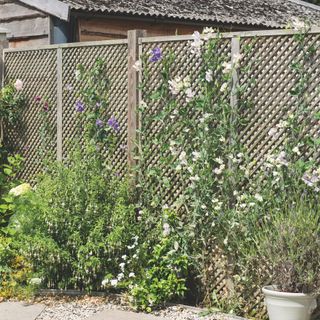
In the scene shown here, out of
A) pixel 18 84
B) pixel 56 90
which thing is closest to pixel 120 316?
pixel 56 90

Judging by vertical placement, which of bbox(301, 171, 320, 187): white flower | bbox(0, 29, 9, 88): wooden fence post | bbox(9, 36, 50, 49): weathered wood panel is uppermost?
bbox(9, 36, 50, 49): weathered wood panel

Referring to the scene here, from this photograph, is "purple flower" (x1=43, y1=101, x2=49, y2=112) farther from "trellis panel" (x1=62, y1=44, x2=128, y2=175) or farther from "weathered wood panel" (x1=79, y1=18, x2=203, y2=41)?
"weathered wood panel" (x1=79, y1=18, x2=203, y2=41)

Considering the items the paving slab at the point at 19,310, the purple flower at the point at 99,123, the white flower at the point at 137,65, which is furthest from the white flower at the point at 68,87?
the paving slab at the point at 19,310

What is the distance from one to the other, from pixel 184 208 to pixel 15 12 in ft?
19.2

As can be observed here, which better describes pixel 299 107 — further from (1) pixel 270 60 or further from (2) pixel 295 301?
(2) pixel 295 301

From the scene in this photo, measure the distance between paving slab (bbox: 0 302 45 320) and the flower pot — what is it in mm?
1898

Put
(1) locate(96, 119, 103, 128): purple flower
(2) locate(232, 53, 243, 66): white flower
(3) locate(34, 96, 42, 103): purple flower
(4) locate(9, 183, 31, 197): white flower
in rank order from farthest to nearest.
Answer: (3) locate(34, 96, 42, 103): purple flower → (4) locate(9, 183, 31, 197): white flower → (1) locate(96, 119, 103, 128): purple flower → (2) locate(232, 53, 243, 66): white flower

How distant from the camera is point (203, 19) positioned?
38.2ft

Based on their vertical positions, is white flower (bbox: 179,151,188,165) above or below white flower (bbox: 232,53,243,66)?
below

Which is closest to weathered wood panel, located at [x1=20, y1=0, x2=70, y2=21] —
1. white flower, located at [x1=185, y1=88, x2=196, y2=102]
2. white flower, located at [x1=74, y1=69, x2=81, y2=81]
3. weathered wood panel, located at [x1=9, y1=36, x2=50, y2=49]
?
weathered wood panel, located at [x1=9, y1=36, x2=50, y2=49]

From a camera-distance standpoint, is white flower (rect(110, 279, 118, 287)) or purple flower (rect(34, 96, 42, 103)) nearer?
white flower (rect(110, 279, 118, 287))

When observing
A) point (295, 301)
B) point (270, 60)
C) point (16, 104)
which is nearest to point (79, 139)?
point (16, 104)

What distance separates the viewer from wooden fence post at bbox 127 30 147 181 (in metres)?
6.52

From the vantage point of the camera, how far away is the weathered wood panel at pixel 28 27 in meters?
10.1
